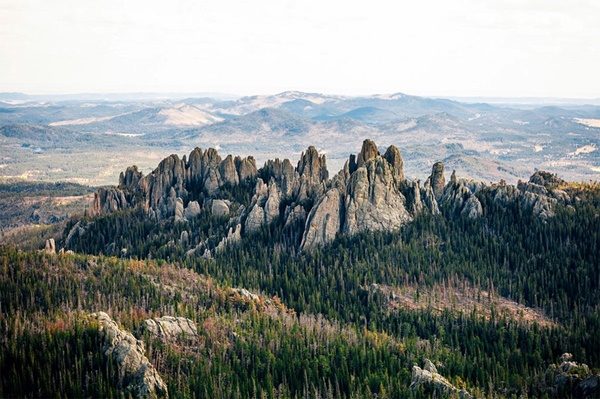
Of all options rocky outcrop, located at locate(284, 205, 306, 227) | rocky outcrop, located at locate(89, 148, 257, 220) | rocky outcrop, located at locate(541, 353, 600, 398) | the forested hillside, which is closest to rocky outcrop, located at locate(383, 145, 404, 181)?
the forested hillside

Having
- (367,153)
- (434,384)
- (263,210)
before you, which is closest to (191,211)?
(263,210)

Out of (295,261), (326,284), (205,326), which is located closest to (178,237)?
(295,261)

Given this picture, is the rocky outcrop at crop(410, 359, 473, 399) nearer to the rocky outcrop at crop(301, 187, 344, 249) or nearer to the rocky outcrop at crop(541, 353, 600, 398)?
the rocky outcrop at crop(541, 353, 600, 398)

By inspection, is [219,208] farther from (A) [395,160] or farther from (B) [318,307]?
(B) [318,307]

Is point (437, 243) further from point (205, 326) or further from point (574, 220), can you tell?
point (205, 326)

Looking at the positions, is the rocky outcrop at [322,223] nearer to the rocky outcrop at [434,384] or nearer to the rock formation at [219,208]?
the rock formation at [219,208]

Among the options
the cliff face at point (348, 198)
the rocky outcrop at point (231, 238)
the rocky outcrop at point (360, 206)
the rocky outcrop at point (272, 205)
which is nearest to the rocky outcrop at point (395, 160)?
the cliff face at point (348, 198)
